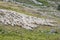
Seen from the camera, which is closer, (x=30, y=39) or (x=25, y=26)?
(x=30, y=39)

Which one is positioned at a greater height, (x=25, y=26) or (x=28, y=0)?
(x=25, y=26)

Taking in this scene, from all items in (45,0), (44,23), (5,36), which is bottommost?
(45,0)

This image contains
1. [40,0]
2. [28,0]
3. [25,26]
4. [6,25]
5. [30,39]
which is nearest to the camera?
[30,39]

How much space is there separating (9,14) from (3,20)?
3896mm

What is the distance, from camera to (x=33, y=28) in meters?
42.1

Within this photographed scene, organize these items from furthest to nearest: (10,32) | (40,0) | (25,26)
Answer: (40,0), (25,26), (10,32)

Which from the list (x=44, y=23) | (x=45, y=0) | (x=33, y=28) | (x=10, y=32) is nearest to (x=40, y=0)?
(x=45, y=0)

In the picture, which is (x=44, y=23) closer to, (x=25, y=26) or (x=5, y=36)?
(x=25, y=26)

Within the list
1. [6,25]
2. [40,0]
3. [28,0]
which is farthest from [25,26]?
[40,0]

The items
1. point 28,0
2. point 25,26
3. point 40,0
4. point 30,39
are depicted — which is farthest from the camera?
point 40,0

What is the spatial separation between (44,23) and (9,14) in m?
8.03

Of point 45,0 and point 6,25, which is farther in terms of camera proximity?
point 45,0

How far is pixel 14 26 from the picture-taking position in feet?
132

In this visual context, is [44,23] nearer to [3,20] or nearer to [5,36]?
[3,20]
